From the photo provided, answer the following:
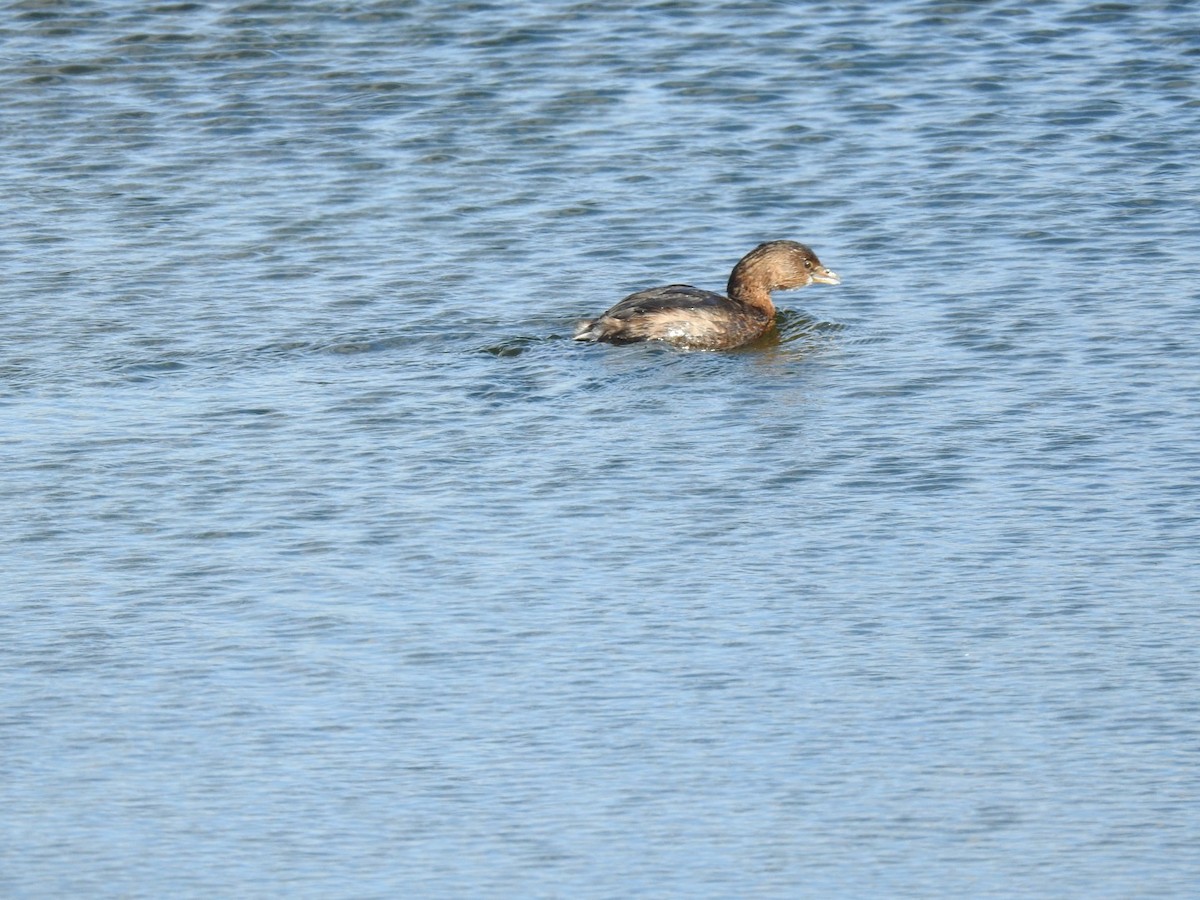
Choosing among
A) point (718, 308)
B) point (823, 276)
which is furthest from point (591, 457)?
point (823, 276)

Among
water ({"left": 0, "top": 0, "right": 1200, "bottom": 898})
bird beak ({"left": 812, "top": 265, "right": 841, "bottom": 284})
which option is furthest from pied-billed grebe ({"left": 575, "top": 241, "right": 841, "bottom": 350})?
water ({"left": 0, "top": 0, "right": 1200, "bottom": 898})

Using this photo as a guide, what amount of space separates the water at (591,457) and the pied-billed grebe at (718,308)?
0.48 ft

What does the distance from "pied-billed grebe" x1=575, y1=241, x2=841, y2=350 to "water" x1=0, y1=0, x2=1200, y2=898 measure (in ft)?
0.48

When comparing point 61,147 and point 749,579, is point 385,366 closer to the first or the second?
point 749,579

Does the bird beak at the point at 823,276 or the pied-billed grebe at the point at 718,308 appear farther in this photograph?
the bird beak at the point at 823,276

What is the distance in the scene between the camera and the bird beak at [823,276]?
13500 millimetres

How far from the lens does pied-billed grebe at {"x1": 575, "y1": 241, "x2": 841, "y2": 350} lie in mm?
12703

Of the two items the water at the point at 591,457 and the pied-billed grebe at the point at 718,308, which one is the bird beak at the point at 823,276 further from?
the water at the point at 591,457

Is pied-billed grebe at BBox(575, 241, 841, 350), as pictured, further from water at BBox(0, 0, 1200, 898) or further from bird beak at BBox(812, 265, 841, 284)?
water at BBox(0, 0, 1200, 898)

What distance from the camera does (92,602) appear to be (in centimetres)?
929

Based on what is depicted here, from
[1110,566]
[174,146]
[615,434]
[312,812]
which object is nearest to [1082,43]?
[174,146]

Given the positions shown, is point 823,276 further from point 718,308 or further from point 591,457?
point 591,457

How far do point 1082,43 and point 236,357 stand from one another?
317 inches

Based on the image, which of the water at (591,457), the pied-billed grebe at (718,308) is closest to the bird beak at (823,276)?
the pied-billed grebe at (718,308)
